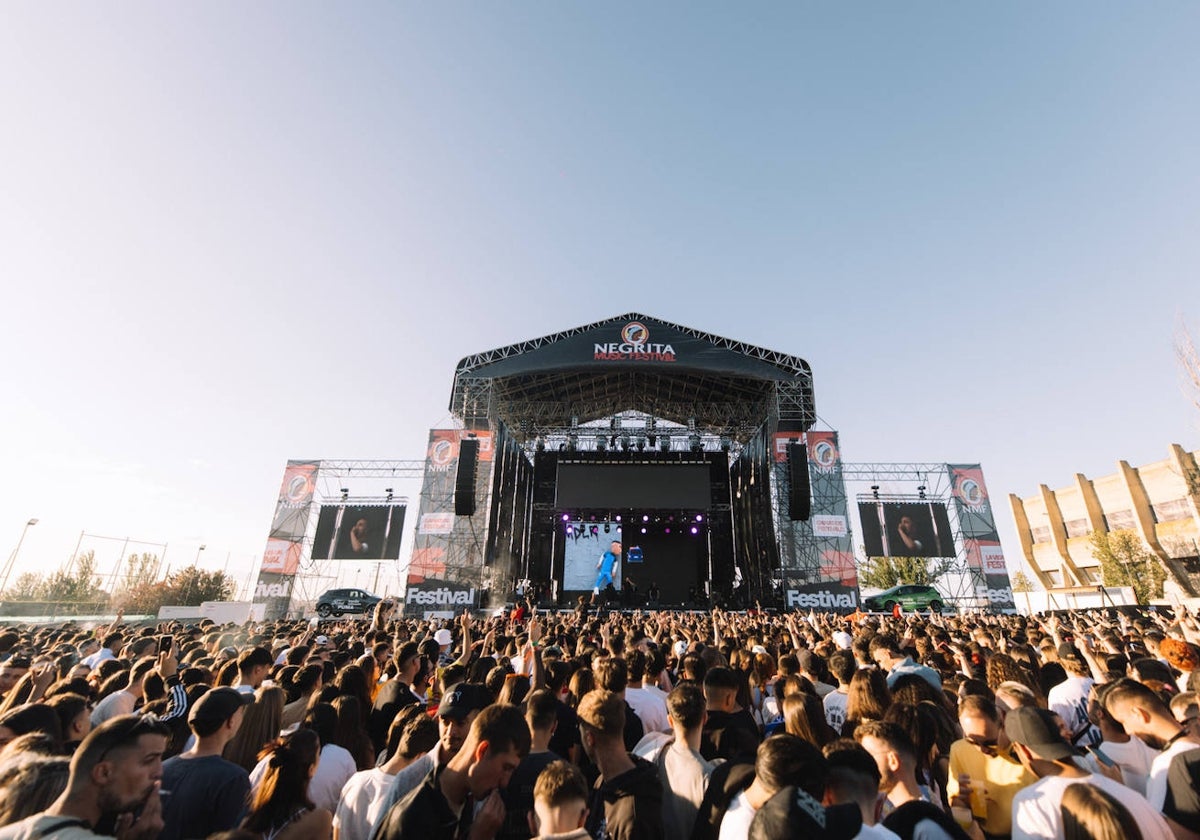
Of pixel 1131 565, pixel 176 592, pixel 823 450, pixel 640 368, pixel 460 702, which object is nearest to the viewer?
pixel 460 702

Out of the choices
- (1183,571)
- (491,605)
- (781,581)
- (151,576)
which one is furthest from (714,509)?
(151,576)

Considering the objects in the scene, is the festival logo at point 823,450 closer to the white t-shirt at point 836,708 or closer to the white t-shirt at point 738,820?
the white t-shirt at point 836,708

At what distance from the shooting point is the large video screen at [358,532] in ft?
87.5

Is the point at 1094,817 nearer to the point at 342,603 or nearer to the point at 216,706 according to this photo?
the point at 216,706

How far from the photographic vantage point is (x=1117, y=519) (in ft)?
125

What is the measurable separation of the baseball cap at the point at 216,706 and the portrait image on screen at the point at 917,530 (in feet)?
94.3

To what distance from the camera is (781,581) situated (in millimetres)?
23547

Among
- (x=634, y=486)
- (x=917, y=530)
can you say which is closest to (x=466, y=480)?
(x=634, y=486)

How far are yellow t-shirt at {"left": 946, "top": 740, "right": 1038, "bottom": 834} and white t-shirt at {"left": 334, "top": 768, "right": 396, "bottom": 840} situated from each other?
2938 mm

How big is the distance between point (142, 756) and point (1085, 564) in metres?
54.9

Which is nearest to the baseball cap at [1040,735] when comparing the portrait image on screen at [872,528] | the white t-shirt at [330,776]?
the white t-shirt at [330,776]

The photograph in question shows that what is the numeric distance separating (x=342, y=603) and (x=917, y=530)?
28351 mm

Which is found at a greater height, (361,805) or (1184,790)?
(1184,790)

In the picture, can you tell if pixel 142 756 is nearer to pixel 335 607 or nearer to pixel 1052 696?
pixel 1052 696
